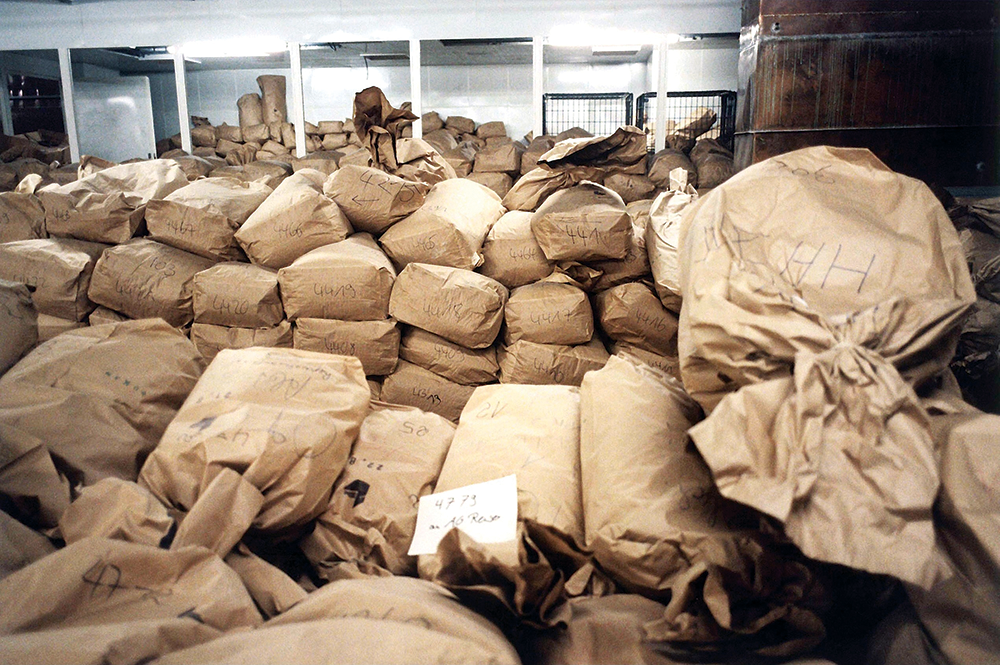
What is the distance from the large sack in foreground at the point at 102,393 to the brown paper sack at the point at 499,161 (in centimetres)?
258

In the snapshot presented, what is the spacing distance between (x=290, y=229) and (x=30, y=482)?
1.12 metres

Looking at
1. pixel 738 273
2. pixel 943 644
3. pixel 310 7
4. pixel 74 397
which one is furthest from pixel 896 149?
pixel 310 7

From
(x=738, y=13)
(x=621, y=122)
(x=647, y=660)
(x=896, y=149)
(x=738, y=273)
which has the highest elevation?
(x=738, y=13)

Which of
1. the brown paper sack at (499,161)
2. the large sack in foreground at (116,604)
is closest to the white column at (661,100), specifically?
the brown paper sack at (499,161)

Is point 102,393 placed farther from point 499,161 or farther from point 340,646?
point 499,161

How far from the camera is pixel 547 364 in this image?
1983 millimetres

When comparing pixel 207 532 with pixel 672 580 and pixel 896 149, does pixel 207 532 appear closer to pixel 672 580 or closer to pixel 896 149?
pixel 672 580

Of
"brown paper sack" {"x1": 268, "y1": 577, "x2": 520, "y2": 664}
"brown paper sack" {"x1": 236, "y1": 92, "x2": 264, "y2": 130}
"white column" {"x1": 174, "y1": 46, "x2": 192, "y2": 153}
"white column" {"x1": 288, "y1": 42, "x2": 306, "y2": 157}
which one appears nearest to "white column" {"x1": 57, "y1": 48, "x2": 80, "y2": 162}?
"white column" {"x1": 174, "y1": 46, "x2": 192, "y2": 153}

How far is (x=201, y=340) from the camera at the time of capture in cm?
197

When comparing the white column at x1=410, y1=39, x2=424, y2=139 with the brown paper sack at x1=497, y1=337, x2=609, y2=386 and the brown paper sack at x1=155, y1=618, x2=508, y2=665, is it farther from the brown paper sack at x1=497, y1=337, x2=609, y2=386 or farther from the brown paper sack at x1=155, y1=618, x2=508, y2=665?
the brown paper sack at x1=155, y1=618, x2=508, y2=665

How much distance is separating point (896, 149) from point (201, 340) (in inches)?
101

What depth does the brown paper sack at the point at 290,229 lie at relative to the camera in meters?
1.99

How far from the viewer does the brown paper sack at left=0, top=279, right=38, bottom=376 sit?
4.42 feet

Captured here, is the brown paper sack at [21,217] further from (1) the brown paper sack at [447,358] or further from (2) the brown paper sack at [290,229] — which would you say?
(1) the brown paper sack at [447,358]
